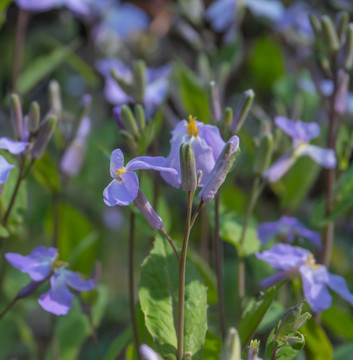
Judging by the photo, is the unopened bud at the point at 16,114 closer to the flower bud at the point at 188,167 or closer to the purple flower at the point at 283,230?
the flower bud at the point at 188,167

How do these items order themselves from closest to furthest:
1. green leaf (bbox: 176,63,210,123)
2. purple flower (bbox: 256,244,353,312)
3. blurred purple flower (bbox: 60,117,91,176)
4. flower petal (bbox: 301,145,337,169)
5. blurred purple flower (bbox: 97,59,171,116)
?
purple flower (bbox: 256,244,353,312)
flower petal (bbox: 301,145,337,169)
blurred purple flower (bbox: 60,117,91,176)
blurred purple flower (bbox: 97,59,171,116)
green leaf (bbox: 176,63,210,123)

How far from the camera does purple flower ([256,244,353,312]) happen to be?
2.66 ft

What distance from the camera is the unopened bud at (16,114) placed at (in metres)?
0.83

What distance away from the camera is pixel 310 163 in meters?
1.20

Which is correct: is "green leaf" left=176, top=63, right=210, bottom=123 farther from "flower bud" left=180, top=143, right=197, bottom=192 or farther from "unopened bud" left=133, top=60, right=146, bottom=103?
"flower bud" left=180, top=143, right=197, bottom=192

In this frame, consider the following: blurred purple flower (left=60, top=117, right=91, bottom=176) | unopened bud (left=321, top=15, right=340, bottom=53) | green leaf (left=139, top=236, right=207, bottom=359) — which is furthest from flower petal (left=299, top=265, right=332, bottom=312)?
blurred purple flower (left=60, top=117, right=91, bottom=176)

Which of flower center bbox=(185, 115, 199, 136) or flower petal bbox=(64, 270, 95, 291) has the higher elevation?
flower center bbox=(185, 115, 199, 136)


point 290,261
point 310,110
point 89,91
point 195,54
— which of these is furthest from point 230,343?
point 195,54

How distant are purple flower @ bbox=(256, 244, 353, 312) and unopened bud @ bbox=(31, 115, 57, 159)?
35cm

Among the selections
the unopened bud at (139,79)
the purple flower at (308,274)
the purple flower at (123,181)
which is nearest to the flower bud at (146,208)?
the purple flower at (123,181)

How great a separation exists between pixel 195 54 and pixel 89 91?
51 cm

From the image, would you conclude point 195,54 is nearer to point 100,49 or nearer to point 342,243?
point 100,49

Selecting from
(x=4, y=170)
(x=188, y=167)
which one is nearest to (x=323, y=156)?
(x=188, y=167)

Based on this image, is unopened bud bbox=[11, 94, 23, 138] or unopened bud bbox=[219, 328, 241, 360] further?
unopened bud bbox=[11, 94, 23, 138]
